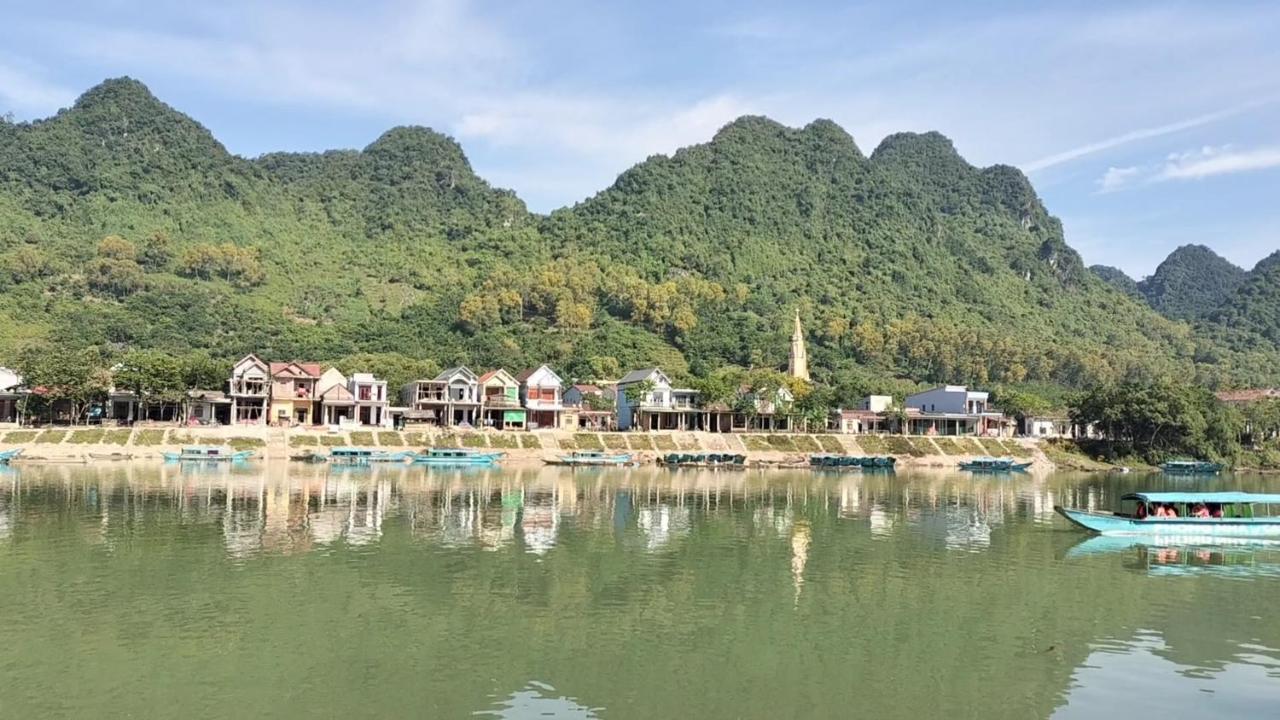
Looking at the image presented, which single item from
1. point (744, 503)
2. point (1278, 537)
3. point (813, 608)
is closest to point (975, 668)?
point (813, 608)

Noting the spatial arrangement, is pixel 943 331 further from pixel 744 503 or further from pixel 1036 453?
pixel 744 503

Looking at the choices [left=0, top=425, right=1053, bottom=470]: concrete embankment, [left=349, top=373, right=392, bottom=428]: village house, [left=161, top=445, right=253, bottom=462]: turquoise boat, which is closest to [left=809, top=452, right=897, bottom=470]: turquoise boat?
[left=0, top=425, right=1053, bottom=470]: concrete embankment

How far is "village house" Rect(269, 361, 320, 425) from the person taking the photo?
7838cm

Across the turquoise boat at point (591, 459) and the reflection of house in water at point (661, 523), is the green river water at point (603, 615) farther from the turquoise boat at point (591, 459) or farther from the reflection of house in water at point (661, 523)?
the turquoise boat at point (591, 459)

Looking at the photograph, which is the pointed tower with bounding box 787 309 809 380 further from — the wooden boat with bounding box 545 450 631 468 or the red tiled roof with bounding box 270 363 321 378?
the red tiled roof with bounding box 270 363 321 378

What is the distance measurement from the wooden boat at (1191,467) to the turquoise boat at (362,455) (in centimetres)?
5966

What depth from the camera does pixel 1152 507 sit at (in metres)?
34.9

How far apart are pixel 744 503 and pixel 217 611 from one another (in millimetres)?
28195

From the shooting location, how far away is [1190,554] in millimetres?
31984

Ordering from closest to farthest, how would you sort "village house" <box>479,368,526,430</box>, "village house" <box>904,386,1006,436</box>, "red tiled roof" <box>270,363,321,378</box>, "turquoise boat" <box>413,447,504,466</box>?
"turquoise boat" <box>413,447,504,466</box> → "red tiled roof" <box>270,363,321,378</box> → "village house" <box>479,368,526,430</box> → "village house" <box>904,386,1006,436</box>

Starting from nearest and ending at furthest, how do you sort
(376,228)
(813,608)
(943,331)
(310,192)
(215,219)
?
(813,608) → (943,331) → (215,219) → (376,228) → (310,192)

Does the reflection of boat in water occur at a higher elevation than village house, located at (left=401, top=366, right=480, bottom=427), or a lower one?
lower

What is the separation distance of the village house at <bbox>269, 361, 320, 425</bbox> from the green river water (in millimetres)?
39498

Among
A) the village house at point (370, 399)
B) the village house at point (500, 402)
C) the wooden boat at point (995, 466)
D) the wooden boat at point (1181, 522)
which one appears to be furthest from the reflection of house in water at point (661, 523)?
the village house at point (370, 399)
